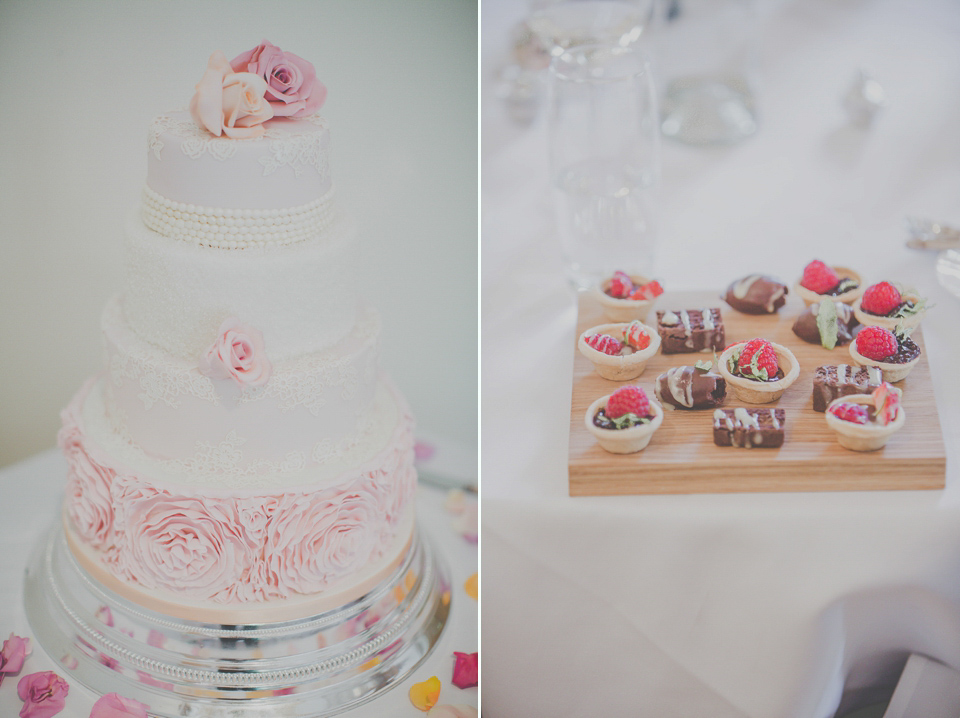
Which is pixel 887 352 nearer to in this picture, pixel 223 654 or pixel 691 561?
pixel 691 561

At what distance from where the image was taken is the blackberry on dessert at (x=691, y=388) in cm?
110

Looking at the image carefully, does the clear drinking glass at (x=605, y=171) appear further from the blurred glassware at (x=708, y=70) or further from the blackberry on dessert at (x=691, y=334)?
the blurred glassware at (x=708, y=70)

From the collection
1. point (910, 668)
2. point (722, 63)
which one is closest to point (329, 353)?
point (910, 668)

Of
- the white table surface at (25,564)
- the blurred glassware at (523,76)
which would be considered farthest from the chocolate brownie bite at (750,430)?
the blurred glassware at (523,76)

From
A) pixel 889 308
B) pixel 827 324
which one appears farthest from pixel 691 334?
pixel 889 308

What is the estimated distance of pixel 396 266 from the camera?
194cm

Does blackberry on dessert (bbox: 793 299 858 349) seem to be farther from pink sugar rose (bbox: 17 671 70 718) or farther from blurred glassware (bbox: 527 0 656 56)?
pink sugar rose (bbox: 17 671 70 718)

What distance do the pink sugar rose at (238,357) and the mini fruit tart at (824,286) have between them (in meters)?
0.91

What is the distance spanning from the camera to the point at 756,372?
1.11 metres

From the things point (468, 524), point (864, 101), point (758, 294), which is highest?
point (864, 101)

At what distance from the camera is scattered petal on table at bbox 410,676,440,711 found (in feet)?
4.10

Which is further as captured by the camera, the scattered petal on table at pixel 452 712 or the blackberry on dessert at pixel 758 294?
the blackberry on dessert at pixel 758 294

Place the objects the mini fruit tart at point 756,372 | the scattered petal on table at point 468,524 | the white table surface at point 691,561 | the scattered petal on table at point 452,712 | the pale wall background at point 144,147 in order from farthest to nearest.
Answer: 1. the scattered petal on table at point 468,524
2. the pale wall background at point 144,147
3. the scattered petal on table at point 452,712
4. the mini fruit tart at point 756,372
5. the white table surface at point 691,561

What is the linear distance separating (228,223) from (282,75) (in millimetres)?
224
